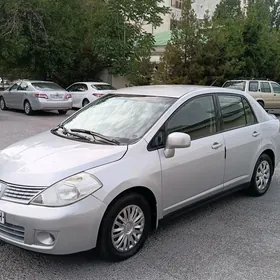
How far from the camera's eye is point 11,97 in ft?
54.3

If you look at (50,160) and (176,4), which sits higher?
(176,4)

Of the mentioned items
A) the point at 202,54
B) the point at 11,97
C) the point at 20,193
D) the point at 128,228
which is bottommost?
the point at 11,97

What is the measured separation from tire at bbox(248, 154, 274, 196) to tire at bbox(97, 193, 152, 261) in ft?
6.96

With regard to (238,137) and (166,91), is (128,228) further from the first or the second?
(238,137)

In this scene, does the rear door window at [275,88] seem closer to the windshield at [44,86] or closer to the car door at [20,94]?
the windshield at [44,86]

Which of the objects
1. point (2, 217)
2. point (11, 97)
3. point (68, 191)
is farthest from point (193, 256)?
point (11, 97)

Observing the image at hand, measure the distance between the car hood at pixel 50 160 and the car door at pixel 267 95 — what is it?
45.4 ft

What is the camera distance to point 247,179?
5031mm

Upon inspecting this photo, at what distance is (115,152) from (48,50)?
62.0 feet

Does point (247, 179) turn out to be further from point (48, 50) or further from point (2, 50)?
point (48, 50)

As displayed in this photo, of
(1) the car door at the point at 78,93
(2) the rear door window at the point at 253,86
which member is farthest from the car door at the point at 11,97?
(2) the rear door window at the point at 253,86

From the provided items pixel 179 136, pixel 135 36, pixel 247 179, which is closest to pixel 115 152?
pixel 179 136

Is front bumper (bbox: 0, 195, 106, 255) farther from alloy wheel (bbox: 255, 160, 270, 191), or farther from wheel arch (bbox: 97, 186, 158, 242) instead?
alloy wheel (bbox: 255, 160, 270, 191)

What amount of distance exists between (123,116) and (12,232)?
1720 mm
